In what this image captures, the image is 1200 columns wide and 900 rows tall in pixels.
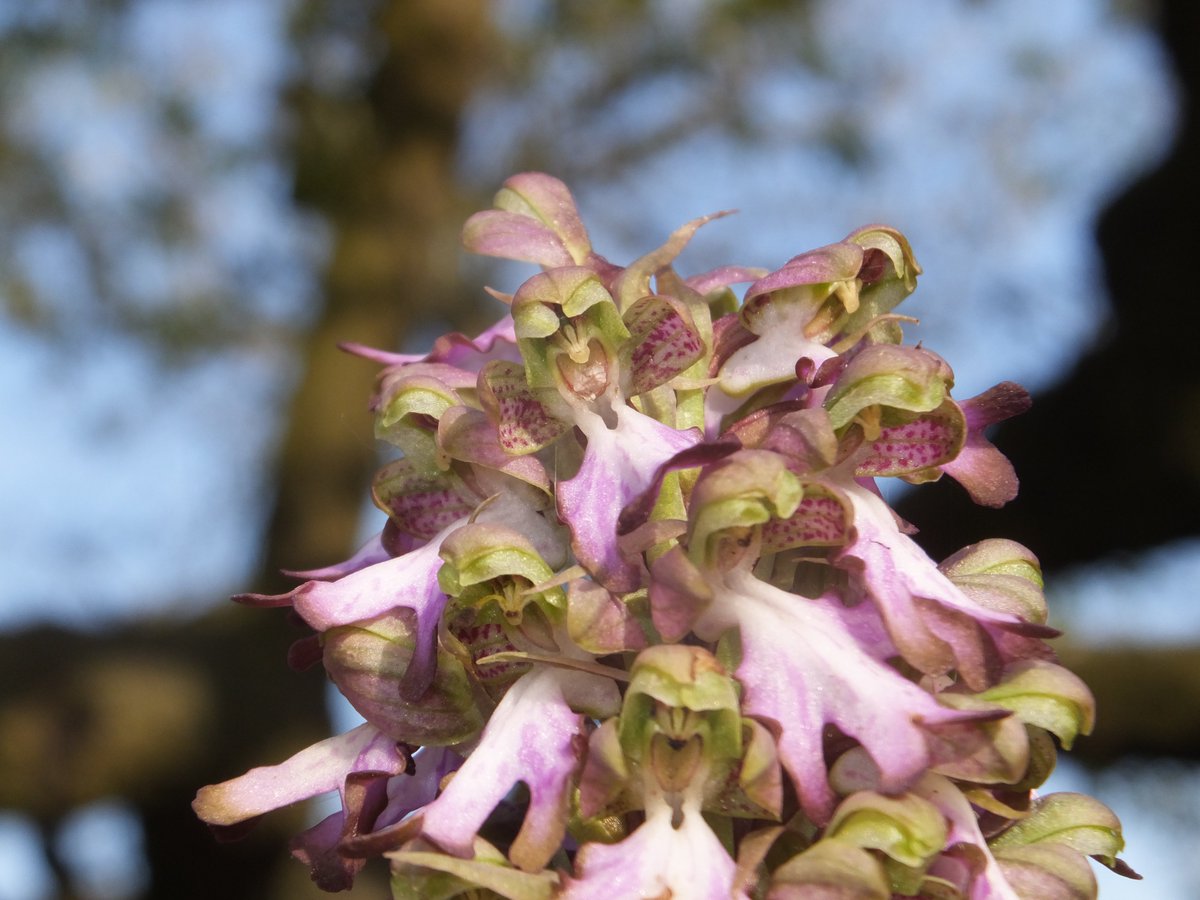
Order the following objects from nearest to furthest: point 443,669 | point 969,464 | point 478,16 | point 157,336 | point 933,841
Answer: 1. point 933,841
2. point 443,669
3. point 969,464
4. point 478,16
5. point 157,336

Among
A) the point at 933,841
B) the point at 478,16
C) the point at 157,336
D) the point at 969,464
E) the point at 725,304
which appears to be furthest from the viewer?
the point at 157,336

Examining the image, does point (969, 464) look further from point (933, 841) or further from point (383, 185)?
point (383, 185)

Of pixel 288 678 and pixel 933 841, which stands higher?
pixel 933 841

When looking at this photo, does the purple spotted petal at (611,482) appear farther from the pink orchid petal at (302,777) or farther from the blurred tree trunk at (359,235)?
the blurred tree trunk at (359,235)

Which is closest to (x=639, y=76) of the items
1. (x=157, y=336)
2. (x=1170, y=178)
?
(x=157, y=336)

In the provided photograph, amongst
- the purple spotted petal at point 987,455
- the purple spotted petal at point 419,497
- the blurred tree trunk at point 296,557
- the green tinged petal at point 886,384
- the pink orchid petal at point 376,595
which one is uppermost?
the green tinged petal at point 886,384

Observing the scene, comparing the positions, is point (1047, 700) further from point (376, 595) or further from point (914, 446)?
point (376, 595)

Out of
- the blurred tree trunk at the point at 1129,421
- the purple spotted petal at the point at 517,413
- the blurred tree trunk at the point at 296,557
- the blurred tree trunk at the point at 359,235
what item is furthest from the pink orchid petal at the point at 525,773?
the blurred tree trunk at the point at 359,235

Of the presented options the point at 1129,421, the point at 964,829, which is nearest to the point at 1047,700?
the point at 964,829
